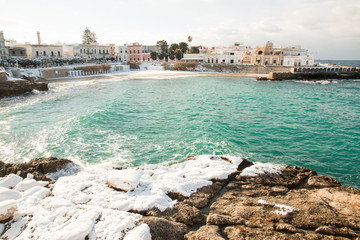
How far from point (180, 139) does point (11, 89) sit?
27.5 metres

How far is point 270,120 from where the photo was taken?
61.7 ft

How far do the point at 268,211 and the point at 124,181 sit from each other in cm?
414

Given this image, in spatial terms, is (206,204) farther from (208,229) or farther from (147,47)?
(147,47)

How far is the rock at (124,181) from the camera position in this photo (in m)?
6.82

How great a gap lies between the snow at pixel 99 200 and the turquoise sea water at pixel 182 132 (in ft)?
11.7

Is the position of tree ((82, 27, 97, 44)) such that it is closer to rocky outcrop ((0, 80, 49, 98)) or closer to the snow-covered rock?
rocky outcrop ((0, 80, 49, 98))

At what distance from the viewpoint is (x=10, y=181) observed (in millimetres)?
7520

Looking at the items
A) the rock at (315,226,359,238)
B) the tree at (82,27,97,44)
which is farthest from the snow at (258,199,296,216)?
the tree at (82,27,97,44)

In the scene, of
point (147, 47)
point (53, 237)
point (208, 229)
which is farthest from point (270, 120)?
point (147, 47)

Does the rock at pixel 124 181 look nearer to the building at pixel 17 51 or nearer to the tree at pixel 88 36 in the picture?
the building at pixel 17 51

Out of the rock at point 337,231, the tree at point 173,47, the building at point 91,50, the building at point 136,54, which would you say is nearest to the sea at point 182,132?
the rock at point 337,231

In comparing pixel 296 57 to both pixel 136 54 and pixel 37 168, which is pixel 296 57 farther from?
pixel 37 168

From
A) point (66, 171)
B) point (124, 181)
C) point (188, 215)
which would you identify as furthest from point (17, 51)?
point (188, 215)

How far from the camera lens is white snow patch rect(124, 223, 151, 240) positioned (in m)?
4.72
